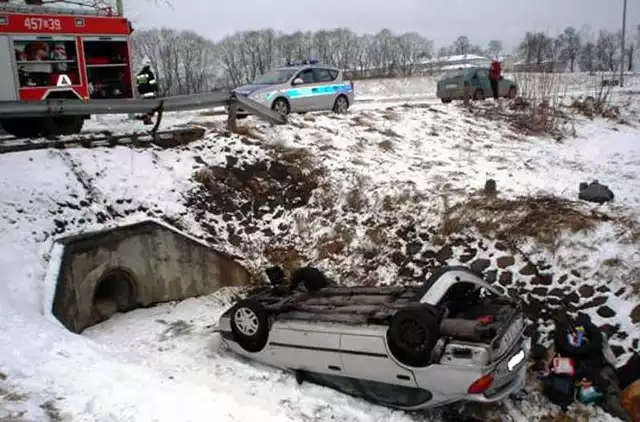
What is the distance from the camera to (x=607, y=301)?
7.20m

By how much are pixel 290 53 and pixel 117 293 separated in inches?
2889

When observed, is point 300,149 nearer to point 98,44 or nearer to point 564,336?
point 98,44

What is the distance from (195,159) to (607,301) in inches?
275

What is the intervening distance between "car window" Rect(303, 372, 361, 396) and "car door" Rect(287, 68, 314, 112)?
986 cm

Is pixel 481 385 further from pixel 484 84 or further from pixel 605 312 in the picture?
pixel 484 84

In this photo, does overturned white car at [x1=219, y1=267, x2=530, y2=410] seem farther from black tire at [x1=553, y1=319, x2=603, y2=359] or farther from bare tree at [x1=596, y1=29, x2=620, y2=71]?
bare tree at [x1=596, y1=29, x2=620, y2=71]

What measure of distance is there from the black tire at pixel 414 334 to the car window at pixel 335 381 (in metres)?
0.75

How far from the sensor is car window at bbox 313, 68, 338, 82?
15914 mm

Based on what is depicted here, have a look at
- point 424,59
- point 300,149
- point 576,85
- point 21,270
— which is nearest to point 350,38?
point 424,59

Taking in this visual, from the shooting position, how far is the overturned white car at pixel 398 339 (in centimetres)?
526

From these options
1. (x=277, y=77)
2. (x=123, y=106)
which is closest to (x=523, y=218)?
(x=123, y=106)

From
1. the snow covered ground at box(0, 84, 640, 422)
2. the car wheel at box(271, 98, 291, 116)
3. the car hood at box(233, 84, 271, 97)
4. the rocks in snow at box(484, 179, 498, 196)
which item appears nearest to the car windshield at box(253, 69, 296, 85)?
the car hood at box(233, 84, 271, 97)

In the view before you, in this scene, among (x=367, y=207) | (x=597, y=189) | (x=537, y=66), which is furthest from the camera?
(x=537, y=66)

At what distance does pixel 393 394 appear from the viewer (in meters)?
5.76
